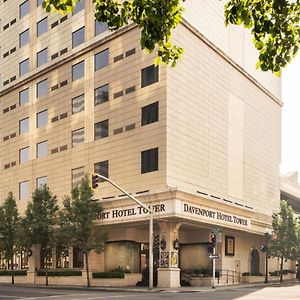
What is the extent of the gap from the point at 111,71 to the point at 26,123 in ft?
47.3

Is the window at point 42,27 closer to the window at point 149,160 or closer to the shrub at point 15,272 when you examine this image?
the window at point 149,160

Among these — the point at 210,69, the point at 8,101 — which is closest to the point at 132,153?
the point at 210,69

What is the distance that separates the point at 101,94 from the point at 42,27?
43.6ft

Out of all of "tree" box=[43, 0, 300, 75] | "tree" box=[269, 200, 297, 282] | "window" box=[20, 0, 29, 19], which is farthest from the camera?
"window" box=[20, 0, 29, 19]

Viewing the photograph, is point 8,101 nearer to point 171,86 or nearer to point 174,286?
point 171,86

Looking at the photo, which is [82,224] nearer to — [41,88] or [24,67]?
[41,88]

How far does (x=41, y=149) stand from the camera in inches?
2104

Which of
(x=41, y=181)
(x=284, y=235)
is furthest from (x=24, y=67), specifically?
(x=284, y=235)

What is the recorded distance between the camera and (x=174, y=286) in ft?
127

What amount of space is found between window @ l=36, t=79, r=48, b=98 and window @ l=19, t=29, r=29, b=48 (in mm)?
5982

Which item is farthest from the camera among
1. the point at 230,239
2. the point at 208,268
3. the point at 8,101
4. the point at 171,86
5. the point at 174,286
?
the point at 8,101

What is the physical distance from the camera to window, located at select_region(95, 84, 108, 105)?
46969 mm

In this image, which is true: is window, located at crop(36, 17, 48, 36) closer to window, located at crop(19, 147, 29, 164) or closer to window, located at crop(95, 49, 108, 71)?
window, located at crop(95, 49, 108, 71)

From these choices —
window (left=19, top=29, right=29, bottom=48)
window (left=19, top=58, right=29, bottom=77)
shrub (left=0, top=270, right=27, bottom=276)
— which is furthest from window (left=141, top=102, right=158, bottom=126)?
window (left=19, top=29, right=29, bottom=48)
